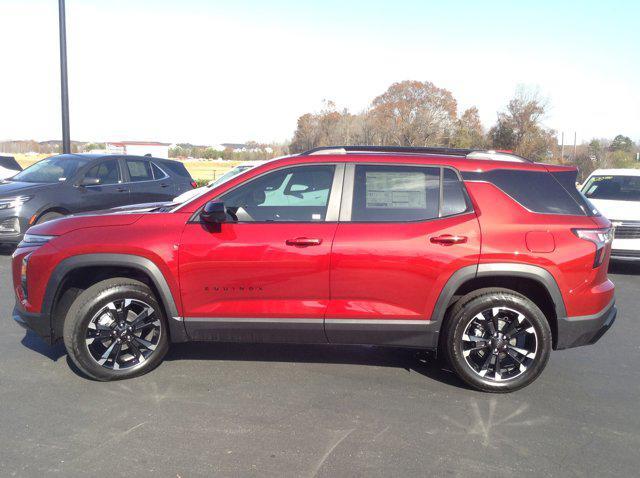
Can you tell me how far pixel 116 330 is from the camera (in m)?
4.38

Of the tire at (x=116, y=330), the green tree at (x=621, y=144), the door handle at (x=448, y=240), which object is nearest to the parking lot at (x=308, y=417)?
the tire at (x=116, y=330)

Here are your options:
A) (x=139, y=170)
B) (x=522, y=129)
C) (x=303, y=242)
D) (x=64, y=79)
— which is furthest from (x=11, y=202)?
(x=522, y=129)

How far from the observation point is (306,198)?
182 inches

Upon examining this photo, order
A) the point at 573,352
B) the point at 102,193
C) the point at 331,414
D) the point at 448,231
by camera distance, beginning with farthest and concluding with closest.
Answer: the point at 102,193
the point at 573,352
the point at 448,231
the point at 331,414

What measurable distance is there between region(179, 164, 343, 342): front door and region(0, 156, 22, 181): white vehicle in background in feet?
35.9

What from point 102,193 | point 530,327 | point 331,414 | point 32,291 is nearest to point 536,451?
point 530,327

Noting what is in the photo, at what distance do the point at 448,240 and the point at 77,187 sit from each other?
736 cm

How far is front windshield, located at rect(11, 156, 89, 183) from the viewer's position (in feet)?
32.0

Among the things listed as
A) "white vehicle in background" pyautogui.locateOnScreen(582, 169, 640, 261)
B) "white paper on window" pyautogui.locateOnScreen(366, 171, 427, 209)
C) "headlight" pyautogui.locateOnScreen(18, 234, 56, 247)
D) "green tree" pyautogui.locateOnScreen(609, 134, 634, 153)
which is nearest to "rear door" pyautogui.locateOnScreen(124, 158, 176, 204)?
"headlight" pyautogui.locateOnScreen(18, 234, 56, 247)

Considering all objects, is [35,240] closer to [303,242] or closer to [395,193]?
[303,242]

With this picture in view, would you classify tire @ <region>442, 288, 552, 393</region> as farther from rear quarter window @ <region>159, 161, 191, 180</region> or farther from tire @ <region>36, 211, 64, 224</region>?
rear quarter window @ <region>159, 161, 191, 180</region>

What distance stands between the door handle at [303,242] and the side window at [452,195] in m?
0.95

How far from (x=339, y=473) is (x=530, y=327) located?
1916mm

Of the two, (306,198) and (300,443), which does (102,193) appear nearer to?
(306,198)
